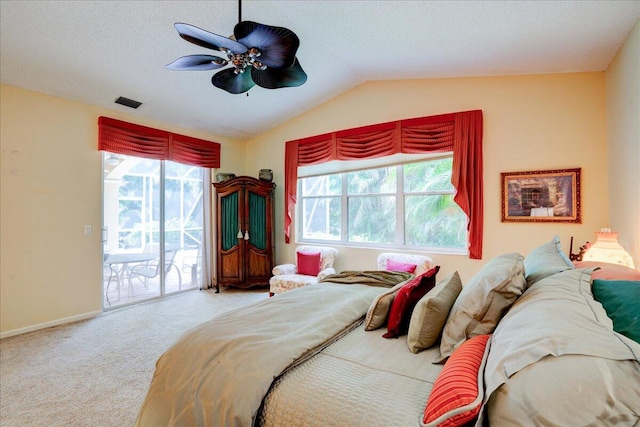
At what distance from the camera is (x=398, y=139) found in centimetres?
386

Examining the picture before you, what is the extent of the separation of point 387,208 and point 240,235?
233 centimetres

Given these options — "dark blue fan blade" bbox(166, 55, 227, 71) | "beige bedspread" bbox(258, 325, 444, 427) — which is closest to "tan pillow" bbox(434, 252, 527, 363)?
"beige bedspread" bbox(258, 325, 444, 427)

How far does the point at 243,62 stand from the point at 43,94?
285 centimetres

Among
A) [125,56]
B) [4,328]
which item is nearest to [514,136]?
[125,56]

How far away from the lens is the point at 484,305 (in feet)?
4.01

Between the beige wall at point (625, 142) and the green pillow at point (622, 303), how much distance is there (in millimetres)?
1607

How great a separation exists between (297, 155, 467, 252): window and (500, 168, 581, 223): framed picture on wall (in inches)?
21.5

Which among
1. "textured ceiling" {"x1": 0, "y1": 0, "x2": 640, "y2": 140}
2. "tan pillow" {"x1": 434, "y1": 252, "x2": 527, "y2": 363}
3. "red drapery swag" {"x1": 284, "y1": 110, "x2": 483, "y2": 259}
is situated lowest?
"tan pillow" {"x1": 434, "y1": 252, "x2": 527, "y2": 363}

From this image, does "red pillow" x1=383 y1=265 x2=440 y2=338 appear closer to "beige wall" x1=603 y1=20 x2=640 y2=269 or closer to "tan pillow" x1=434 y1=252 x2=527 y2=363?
"tan pillow" x1=434 y1=252 x2=527 y2=363

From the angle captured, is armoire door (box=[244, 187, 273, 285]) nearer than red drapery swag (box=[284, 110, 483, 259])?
No

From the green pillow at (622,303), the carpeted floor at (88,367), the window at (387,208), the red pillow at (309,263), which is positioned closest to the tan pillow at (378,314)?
the green pillow at (622,303)

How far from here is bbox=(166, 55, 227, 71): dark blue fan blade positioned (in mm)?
2047

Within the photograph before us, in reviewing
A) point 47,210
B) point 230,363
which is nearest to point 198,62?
point 230,363

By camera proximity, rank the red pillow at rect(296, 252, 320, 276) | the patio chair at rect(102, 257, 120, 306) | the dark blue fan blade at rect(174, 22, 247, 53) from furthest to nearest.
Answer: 1. the red pillow at rect(296, 252, 320, 276)
2. the patio chair at rect(102, 257, 120, 306)
3. the dark blue fan blade at rect(174, 22, 247, 53)
